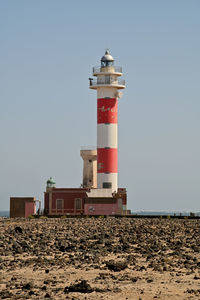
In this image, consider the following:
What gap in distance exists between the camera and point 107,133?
204 feet

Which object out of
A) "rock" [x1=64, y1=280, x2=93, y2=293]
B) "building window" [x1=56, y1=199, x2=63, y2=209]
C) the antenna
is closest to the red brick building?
"building window" [x1=56, y1=199, x2=63, y2=209]

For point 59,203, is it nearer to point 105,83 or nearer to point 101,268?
point 105,83

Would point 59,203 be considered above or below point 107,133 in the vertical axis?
below

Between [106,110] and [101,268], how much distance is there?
47.4 m

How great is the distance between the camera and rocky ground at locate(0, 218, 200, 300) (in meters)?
12.7

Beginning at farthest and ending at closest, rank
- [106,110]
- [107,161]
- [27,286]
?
1. [106,110]
2. [107,161]
3. [27,286]

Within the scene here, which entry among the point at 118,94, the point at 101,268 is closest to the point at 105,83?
the point at 118,94

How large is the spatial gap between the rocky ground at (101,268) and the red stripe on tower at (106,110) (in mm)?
38698

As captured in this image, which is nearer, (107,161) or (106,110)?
(107,161)

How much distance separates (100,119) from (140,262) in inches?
1813

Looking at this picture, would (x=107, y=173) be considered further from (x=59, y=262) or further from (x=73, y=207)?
(x=59, y=262)

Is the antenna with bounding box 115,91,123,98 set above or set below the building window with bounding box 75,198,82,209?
above

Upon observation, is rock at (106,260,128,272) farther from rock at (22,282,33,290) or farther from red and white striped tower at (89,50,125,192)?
red and white striped tower at (89,50,125,192)

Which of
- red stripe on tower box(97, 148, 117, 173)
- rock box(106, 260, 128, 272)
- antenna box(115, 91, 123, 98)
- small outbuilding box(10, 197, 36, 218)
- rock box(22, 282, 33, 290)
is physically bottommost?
rock box(22, 282, 33, 290)
